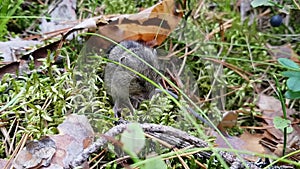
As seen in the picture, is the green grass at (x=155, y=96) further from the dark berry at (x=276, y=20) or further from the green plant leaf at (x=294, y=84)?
the green plant leaf at (x=294, y=84)

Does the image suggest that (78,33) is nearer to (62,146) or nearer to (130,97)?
(130,97)

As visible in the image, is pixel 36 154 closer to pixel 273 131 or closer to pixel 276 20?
pixel 273 131

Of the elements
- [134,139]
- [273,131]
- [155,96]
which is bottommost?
[273,131]

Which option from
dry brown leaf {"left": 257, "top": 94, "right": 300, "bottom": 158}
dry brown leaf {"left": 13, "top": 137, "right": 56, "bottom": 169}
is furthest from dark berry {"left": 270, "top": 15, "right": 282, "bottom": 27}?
dry brown leaf {"left": 13, "top": 137, "right": 56, "bottom": 169}

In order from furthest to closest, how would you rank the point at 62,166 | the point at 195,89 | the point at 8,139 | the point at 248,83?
the point at 248,83 → the point at 195,89 → the point at 8,139 → the point at 62,166

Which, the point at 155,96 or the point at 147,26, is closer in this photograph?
the point at 155,96

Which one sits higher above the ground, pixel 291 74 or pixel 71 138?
pixel 291 74

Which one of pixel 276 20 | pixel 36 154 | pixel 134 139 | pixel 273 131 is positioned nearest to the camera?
Answer: pixel 134 139

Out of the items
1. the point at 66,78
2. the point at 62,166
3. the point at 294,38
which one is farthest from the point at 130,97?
the point at 294,38

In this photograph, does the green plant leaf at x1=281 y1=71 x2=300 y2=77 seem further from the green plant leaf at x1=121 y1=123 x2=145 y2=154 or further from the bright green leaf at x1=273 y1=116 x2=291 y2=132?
the green plant leaf at x1=121 y1=123 x2=145 y2=154

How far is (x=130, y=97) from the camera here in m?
1.47

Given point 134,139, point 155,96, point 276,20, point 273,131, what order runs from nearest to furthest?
point 134,139
point 155,96
point 273,131
point 276,20

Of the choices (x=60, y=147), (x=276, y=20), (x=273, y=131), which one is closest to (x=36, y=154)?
(x=60, y=147)

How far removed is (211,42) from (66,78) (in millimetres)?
765
